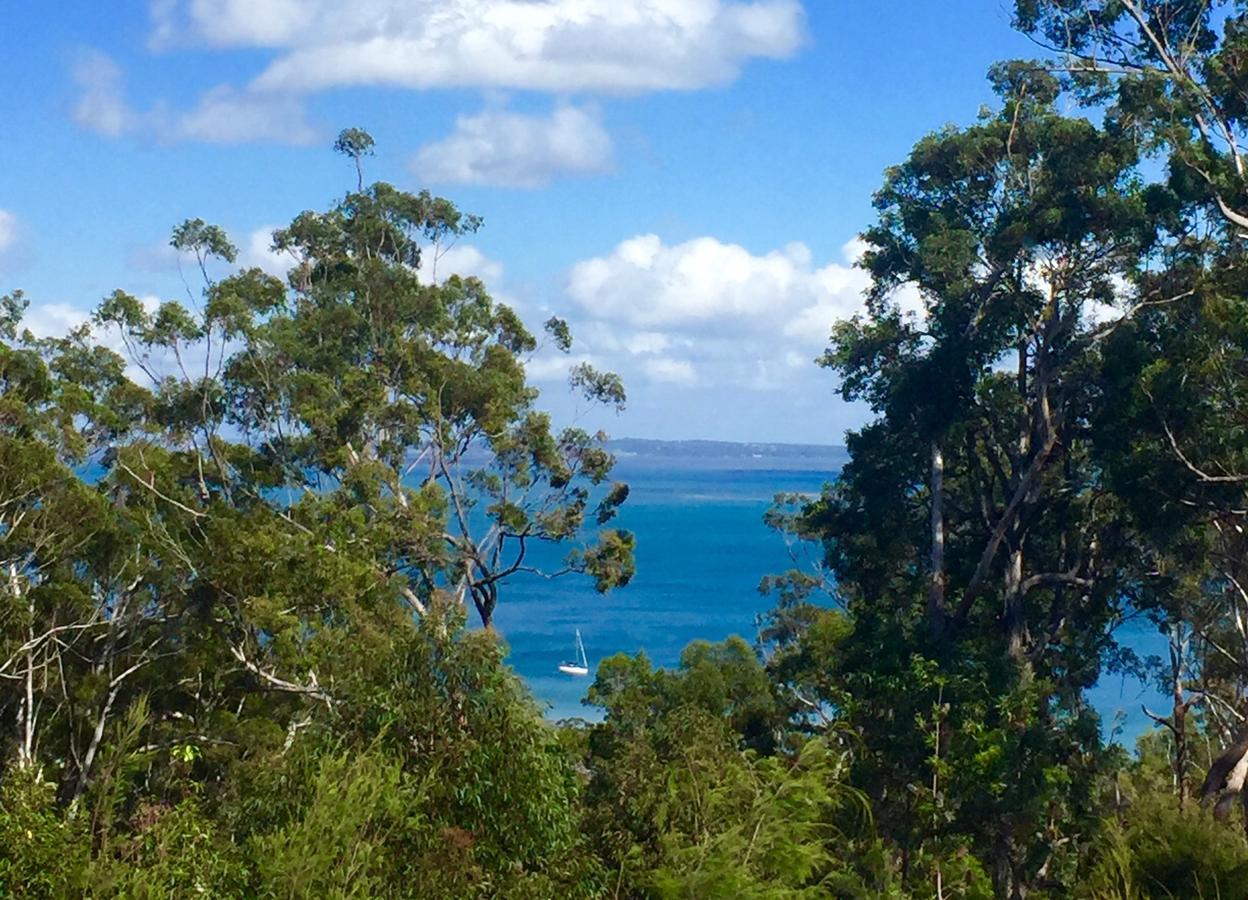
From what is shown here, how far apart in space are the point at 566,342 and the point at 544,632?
1861 inches

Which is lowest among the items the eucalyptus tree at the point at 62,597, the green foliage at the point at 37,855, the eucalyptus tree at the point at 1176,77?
the green foliage at the point at 37,855

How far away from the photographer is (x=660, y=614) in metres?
79.4

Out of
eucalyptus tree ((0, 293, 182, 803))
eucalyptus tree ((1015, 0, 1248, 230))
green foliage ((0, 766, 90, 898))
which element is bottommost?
green foliage ((0, 766, 90, 898))

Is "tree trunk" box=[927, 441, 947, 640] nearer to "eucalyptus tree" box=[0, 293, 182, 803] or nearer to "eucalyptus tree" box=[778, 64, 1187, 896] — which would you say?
"eucalyptus tree" box=[778, 64, 1187, 896]

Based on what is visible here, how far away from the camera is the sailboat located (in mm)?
59412

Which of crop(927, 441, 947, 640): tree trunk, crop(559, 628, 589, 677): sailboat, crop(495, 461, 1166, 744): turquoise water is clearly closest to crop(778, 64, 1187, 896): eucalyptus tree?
crop(927, 441, 947, 640): tree trunk

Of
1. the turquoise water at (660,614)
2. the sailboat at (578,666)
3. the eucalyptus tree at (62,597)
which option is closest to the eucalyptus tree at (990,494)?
the turquoise water at (660,614)

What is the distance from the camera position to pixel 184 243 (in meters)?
A: 22.0

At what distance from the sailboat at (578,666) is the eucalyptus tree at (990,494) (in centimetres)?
3926

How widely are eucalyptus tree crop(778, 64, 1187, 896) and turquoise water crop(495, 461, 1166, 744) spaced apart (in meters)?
7.17

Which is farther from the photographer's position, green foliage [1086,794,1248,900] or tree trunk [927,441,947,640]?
tree trunk [927,441,947,640]

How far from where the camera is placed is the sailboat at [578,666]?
59412 mm

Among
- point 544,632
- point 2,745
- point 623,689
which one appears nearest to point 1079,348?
point 623,689

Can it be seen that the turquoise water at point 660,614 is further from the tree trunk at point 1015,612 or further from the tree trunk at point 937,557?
the tree trunk at point 937,557
